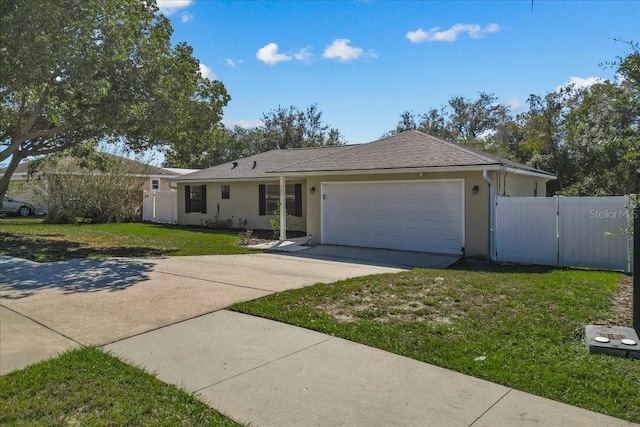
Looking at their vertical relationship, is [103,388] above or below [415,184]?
below

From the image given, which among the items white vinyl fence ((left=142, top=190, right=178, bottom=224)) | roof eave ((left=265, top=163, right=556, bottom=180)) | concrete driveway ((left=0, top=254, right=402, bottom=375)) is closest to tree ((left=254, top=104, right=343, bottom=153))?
white vinyl fence ((left=142, top=190, right=178, bottom=224))

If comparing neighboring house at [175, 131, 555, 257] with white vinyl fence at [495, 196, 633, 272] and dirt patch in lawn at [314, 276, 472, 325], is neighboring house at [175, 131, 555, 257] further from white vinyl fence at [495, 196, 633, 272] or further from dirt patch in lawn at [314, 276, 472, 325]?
dirt patch in lawn at [314, 276, 472, 325]

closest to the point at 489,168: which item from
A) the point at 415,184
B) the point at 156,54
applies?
the point at 415,184

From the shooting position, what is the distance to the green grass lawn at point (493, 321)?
3963mm

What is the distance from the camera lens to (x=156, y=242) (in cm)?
1566

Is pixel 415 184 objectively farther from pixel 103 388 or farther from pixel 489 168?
pixel 103 388

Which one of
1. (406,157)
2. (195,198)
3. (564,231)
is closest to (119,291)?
(406,157)

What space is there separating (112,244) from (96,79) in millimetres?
5401

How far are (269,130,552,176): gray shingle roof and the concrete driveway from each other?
3.33 metres

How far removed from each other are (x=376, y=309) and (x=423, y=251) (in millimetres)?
6919

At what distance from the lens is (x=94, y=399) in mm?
3604

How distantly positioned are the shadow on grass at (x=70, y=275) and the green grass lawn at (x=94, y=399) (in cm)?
370

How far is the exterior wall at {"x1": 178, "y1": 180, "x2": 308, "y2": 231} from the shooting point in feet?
63.0

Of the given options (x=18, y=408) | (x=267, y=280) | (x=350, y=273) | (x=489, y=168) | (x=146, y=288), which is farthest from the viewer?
(x=489, y=168)
